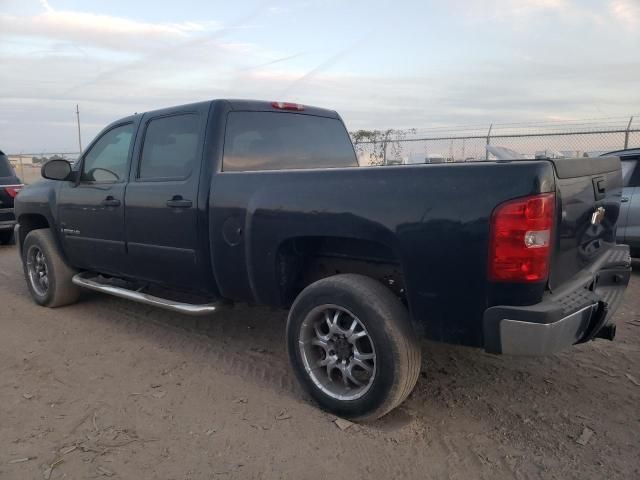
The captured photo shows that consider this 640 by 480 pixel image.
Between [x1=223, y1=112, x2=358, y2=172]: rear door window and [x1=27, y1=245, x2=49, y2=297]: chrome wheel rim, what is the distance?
9.90 ft

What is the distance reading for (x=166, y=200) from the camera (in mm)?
3992

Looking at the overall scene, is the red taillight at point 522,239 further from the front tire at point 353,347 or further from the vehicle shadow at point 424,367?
the vehicle shadow at point 424,367

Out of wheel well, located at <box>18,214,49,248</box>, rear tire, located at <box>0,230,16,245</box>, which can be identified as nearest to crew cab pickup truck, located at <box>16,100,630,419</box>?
wheel well, located at <box>18,214,49,248</box>

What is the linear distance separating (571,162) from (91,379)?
340cm

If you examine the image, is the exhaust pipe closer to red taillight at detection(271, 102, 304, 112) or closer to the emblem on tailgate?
the emblem on tailgate

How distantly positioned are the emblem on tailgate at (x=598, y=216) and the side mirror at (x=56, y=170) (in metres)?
4.37

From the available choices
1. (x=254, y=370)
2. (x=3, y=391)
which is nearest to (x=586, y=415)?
(x=254, y=370)

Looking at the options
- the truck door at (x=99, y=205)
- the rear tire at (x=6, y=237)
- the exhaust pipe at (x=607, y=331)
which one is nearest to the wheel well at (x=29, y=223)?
the truck door at (x=99, y=205)

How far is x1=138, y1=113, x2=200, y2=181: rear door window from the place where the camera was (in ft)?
13.2

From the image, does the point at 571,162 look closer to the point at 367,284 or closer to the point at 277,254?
the point at 367,284

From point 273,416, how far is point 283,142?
2.18m

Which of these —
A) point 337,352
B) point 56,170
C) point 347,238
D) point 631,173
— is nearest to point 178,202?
point 347,238

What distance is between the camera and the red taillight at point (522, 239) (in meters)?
2.45

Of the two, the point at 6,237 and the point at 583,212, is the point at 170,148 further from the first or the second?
the point at 6,237
